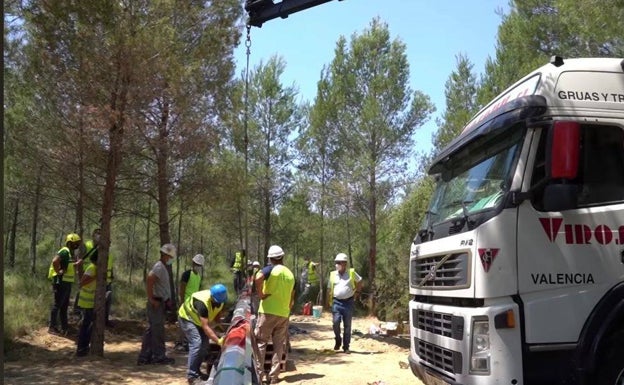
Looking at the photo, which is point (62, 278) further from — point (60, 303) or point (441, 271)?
point (441, 271)

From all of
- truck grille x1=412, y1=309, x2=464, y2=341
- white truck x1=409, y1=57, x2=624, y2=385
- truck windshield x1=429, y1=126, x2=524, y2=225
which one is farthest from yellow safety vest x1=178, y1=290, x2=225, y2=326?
white truck x1=409, y1=57, x2=624, y2=385

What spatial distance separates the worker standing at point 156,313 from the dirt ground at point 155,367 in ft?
0.88

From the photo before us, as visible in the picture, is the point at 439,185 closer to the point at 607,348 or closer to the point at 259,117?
the point at 607,348

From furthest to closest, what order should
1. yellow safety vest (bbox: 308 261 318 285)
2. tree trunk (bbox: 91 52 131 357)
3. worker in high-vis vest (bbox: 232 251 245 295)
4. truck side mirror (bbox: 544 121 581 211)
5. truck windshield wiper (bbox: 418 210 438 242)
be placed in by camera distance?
1. yellow safety vest (bbox: 308 261 318 285)
2. worker in high-vis vest (bbox: 232 251 245 295)
3. tree trunk (bbox: 91 52 131 357)
4. truck windshield wiper (bbox: 418 210 438 242)
5. truck side mirror (bbox: 544 121 581 211)

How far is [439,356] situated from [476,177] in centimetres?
154

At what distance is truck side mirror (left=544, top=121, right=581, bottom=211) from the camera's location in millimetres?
3865

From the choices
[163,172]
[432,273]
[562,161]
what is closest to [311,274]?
[163,172]

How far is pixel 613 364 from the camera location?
3932mm

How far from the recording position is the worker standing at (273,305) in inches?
285

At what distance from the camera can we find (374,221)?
801 inches

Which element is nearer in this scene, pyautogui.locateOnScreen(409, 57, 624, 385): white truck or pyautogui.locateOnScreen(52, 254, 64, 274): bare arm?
pyautogui.locateOnScreen(409, 57, 624, 385): white truck

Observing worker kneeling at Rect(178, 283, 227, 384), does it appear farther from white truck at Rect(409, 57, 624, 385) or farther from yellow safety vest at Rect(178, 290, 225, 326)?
white truck at Rect(409, 57, 624, 385)

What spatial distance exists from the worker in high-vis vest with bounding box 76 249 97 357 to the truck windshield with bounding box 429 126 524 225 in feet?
20.6

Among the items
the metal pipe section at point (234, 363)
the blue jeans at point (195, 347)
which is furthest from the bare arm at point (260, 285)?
the metal pipe section at point (234, 363)
